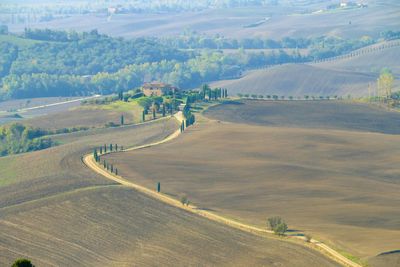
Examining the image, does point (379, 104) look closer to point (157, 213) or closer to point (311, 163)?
point (311, 163)

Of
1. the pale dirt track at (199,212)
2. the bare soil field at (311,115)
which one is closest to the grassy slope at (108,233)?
the pale dirt track at (199,212)

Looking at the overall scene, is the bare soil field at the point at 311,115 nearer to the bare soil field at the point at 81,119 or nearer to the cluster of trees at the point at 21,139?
the bare soil field at the point at 81,119

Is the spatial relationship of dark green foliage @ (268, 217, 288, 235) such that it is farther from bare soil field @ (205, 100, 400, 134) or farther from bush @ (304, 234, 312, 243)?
bare soil field @ (205, 100, 400, 134)

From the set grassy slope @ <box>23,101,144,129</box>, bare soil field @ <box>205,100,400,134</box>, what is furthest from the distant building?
bare soil field @ <box>205,100,400,134</box>

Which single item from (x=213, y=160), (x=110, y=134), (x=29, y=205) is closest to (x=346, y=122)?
(x=110, y=134)

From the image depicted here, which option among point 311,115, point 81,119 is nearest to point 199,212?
point 311,115
